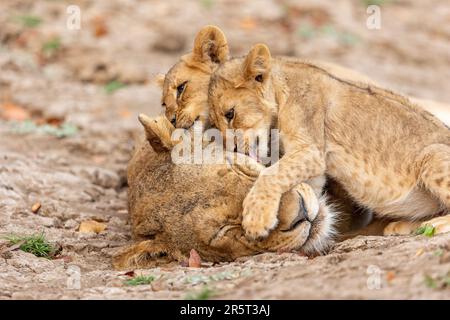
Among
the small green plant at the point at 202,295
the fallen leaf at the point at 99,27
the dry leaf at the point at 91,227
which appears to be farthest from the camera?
the fallen leaf at the point at 99,27

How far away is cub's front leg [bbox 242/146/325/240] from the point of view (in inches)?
209

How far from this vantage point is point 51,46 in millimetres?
11289

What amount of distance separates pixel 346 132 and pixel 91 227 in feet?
6.37

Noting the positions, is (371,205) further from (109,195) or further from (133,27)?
(133,27)

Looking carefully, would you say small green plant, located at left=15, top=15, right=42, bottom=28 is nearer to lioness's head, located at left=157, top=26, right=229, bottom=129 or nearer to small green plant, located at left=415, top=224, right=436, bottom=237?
lioness's head, located at left=157, top=26, right=229, bottom=129

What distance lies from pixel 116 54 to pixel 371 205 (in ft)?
18.6

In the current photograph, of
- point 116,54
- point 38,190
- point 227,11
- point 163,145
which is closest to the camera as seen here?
point 163,145

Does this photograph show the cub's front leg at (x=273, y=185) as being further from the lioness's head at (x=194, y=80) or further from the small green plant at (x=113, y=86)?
the small green plant at (x=113, y=86)

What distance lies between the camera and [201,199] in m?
5.54

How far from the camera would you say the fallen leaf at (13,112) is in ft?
31.4

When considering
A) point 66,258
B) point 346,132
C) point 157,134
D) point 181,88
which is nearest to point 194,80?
point 181,88

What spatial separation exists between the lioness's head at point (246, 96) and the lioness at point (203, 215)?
1.35 ft

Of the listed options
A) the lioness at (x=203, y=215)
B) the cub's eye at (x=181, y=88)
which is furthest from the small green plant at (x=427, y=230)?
the cub's eye at (x=181, y=88)
